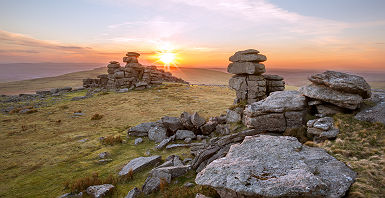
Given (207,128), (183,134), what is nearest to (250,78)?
(207,128)

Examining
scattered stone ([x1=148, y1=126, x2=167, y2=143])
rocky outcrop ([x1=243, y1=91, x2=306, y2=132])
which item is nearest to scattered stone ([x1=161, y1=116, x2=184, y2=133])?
scattered stone ([x1=148, y1=126, x2=167, y2=143])

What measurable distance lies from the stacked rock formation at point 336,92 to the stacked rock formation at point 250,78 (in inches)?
415

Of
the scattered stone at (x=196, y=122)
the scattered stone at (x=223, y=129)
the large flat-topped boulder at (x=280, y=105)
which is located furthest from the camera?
the scattered stone at (x=196, y=122)

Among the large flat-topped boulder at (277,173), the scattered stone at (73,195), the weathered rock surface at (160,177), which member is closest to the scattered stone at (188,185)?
the weathered rock surface at (160,177)

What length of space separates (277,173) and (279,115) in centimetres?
799

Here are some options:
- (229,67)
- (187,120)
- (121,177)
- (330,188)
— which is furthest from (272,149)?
(229,67)

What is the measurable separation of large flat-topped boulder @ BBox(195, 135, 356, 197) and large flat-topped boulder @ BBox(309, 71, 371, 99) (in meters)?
6.07

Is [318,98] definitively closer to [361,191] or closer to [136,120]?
[361,191]

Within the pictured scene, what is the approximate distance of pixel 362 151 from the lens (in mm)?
10250

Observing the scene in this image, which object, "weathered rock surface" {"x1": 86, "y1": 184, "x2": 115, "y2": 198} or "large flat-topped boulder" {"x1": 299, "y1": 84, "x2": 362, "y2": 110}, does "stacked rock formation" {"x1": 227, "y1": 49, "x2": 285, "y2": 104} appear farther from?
"weathered rock surface" {"x1": 86, "y1": 184, "x2": 115, "y2": 198}

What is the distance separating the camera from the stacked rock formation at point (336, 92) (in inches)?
543

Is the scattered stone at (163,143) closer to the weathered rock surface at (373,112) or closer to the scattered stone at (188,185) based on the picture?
the scattered stone at (188,185)

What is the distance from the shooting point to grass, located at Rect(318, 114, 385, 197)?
749 centimetres

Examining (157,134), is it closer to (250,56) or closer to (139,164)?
(139,164)
